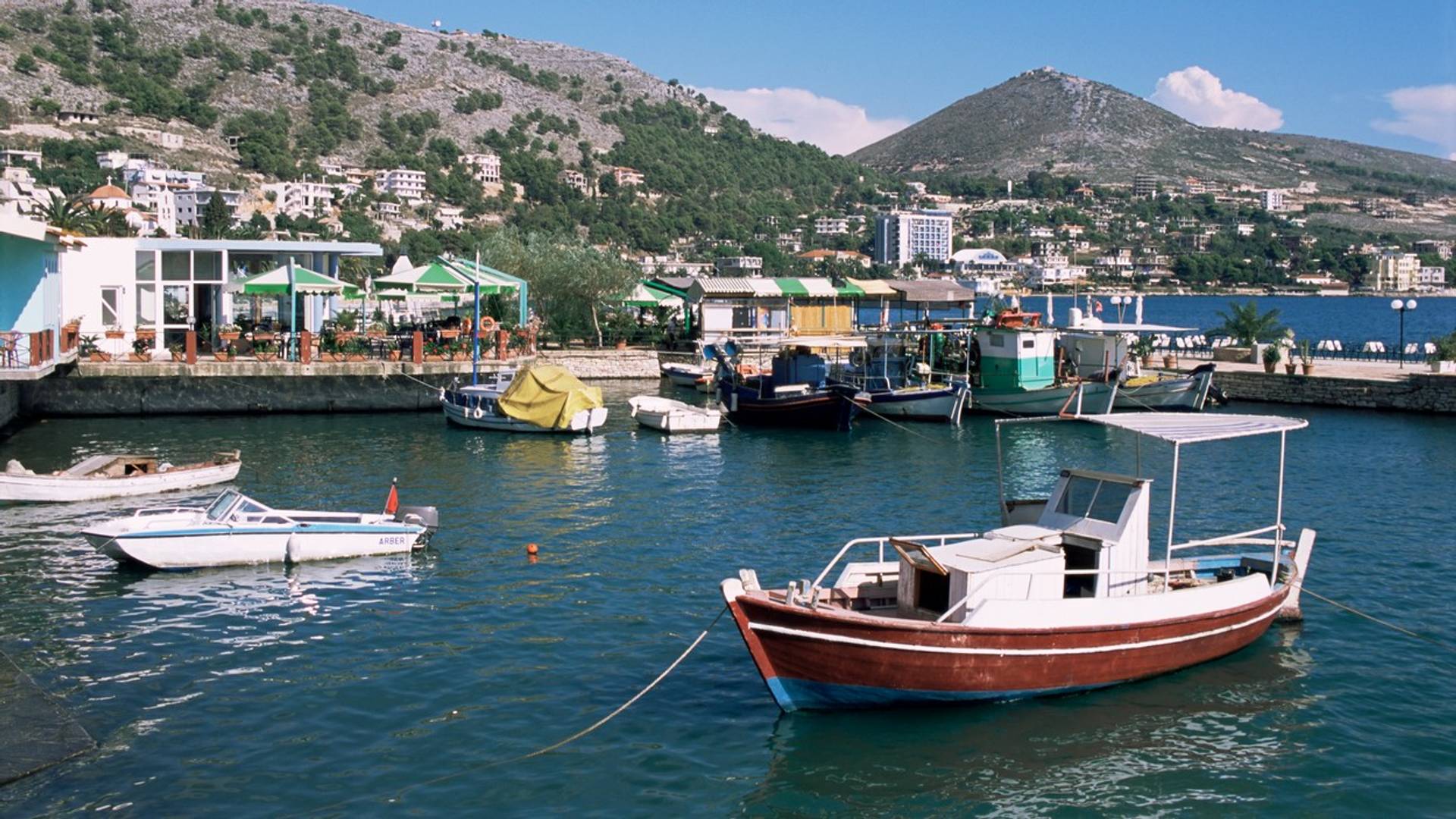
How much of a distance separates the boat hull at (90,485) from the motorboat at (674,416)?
15552 millimetres

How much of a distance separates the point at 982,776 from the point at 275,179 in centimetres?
18526

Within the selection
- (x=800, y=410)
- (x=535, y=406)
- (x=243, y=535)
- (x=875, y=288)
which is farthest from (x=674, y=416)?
(x=875, y=288)

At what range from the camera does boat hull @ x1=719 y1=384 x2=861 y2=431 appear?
43.4m

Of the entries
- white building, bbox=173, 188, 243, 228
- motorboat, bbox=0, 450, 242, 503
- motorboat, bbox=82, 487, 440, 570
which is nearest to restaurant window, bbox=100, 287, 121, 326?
motorboat, bbox=0, 450, 242, 503

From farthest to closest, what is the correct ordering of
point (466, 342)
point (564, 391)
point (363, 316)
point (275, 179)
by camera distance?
point (275, 179), point (363, 316), point (466, 342), point (564, 391)

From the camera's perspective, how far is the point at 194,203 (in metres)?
157

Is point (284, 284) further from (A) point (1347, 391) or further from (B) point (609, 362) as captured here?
(A) point (1347, 391)

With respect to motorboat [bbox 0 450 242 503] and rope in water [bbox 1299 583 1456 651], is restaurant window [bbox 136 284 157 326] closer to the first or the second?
motorboat [bbox 0 450 242 503]

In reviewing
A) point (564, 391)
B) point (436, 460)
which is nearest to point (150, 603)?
point (436, 460)

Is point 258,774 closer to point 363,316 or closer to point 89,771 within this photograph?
point 89,771

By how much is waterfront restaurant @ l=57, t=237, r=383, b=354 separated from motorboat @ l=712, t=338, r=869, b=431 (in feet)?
52.9

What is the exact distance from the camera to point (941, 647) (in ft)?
47.8

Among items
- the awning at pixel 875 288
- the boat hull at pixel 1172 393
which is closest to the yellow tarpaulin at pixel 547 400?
the boat hull at pixel 1172 393

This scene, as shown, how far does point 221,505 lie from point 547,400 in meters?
18.3
